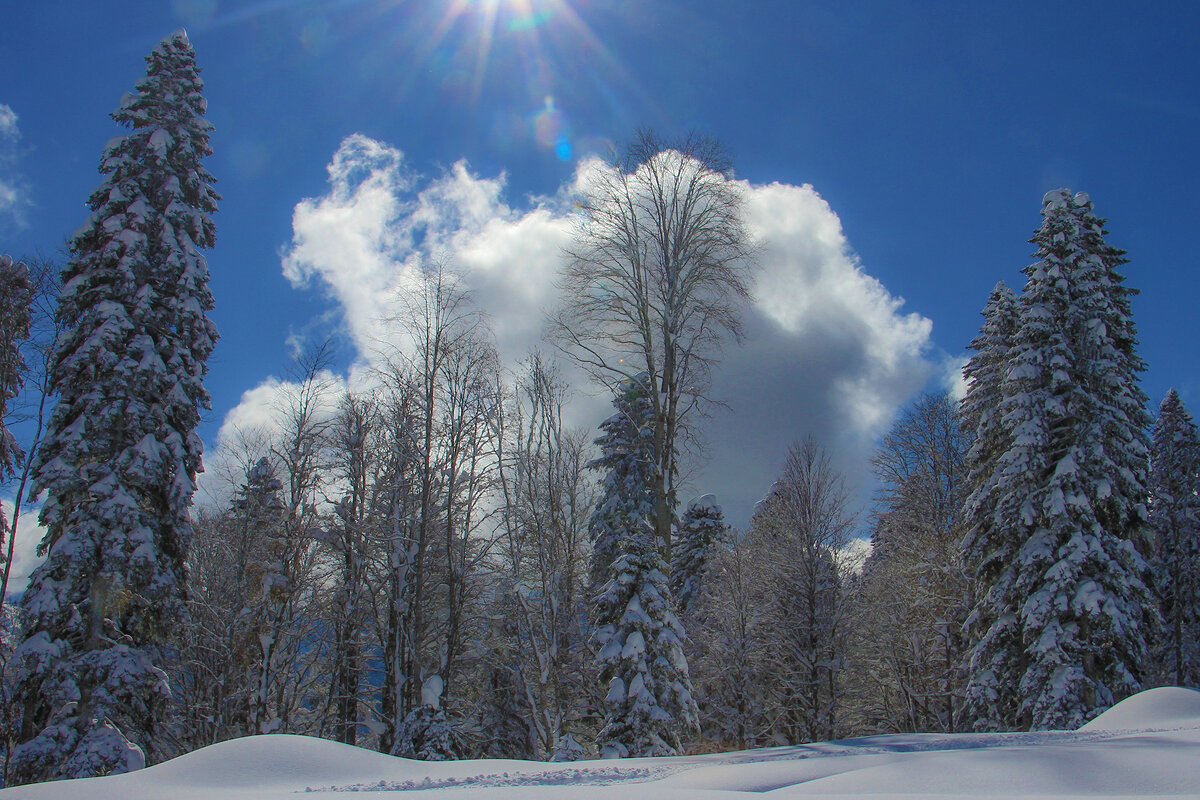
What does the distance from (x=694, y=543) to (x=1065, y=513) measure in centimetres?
1929

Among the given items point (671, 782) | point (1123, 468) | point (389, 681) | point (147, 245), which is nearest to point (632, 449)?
point (389, 681)

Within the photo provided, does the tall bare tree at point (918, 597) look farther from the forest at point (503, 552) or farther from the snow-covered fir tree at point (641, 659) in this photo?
the snow-covered fir tree at point (641, 659)

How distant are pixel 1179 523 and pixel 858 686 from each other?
16.8 m

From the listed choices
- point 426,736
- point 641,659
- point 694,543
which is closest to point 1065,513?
point 641,659

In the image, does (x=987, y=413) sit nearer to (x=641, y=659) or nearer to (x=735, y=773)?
(x=641, y=659)

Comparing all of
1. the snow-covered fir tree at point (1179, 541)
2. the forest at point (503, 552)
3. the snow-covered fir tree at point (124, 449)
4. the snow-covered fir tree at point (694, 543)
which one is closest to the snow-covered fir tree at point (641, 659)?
the forest at point (503, 552)

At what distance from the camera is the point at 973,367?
24.5 meters

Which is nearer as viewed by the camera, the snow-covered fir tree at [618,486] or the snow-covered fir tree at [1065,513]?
the snow-covered fir tree at [1065,513]

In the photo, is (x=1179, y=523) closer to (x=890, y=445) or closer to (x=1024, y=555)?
(x=890, y=445)

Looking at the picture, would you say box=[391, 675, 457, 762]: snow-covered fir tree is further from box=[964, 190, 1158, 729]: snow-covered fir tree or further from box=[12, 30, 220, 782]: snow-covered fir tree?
box=[964, 190, 1158, 729]: snow-covered fir tree

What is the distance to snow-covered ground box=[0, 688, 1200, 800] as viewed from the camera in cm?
453

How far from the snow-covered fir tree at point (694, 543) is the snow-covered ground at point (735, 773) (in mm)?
23892

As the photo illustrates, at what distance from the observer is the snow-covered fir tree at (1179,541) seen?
30.2 m

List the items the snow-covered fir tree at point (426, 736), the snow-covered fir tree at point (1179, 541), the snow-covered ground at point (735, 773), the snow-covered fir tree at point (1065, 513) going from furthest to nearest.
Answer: the snow-covered fir tree at point (1179, 541)
the snow-covered fir tree at point (1065, 513)
the snow-covered fir tree at point (426, 736)
the snow-covered ground at point (735, 773)
